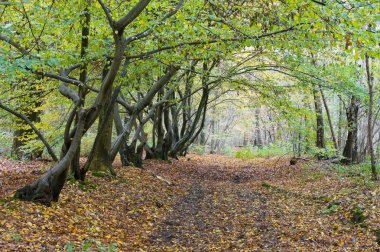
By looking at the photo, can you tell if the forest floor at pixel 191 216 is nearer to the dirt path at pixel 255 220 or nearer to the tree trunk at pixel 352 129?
the dirt path at pixel 255 220

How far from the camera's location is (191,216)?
9383 mm

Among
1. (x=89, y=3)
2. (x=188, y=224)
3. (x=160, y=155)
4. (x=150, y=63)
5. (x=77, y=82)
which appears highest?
(x=89, y=3)

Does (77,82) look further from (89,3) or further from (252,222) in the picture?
(252,222)

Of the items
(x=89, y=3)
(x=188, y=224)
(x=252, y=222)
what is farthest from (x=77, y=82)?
(x=252, y=222)

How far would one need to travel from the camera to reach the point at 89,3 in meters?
8.28

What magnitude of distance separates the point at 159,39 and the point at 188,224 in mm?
4415

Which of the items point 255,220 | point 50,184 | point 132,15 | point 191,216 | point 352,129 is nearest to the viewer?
point 132,15

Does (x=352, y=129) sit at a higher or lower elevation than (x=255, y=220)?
higher

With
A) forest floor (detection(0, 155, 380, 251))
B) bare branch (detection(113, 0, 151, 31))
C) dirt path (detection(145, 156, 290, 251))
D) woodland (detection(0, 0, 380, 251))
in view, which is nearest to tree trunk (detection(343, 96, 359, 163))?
woodland (detection(0, 0, 380, 251))

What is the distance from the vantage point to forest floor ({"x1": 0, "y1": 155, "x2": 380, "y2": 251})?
6383mm

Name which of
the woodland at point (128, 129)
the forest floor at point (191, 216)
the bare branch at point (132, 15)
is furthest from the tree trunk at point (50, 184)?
the bare branch at point (132, 15)

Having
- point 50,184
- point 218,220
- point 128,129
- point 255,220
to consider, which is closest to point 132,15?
point 50,184

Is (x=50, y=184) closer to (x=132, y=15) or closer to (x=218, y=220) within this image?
(x=132, y=15)

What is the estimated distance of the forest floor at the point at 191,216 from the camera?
6.38 meters
